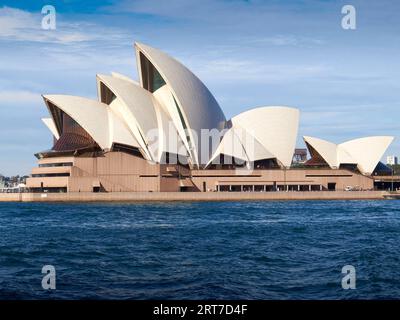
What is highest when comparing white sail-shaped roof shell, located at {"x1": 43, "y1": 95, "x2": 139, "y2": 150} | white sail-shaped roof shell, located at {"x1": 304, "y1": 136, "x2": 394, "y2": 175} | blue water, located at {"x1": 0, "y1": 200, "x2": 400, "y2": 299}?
white sail-shaped roof shell, located at {"x1": 43, "y1": 95, "x2": 139, "y2": 150}

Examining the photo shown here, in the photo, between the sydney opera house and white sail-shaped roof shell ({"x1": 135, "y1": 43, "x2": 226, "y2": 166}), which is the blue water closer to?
white sail-shaped roof shell ({"x1": 135, "y1": 43, "x2": 226, "y2": 166})

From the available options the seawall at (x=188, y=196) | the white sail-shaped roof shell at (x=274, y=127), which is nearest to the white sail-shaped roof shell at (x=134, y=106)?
the seawall at (x=188, y=196)

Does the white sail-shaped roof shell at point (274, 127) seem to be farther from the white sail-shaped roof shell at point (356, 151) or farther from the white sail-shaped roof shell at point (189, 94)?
the white sail-shaped roof shell at point (189, 94)

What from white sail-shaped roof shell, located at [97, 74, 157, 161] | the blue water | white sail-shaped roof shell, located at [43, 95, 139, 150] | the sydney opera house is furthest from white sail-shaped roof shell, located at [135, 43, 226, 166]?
the blue water

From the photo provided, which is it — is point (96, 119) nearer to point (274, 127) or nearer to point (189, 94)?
point (189, 94)

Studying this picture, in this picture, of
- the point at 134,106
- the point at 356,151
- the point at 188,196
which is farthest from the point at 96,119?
the point at 356,151
